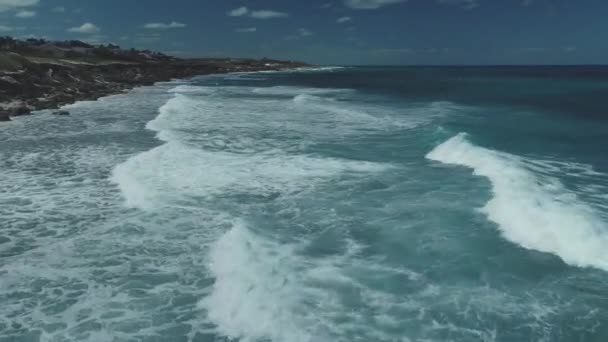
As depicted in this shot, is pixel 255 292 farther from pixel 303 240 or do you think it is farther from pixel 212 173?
pixel 212 173

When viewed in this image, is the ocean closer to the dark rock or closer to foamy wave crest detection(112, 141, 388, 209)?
foamy wave crest detection(112, 141, 388, 209)

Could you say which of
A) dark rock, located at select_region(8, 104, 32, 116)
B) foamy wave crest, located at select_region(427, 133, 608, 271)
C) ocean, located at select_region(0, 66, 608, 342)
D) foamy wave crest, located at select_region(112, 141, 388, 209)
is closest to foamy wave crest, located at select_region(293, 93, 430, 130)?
ocean, located at select_region(0, 66, 608, 342)

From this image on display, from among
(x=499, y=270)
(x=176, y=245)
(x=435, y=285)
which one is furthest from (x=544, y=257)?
(x=176, y=245)

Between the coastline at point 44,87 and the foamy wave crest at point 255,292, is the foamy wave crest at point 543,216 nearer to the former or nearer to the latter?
the foamy wave crest at point 255,292

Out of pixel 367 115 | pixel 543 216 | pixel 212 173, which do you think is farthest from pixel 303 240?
pixel 367 115

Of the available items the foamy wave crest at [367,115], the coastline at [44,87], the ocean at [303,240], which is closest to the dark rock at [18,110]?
the coastline at [44,87]

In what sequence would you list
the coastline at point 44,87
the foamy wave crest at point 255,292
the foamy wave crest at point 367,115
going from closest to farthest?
the foamy wave crest at point 255,292 < the foamy wave crest at point 367,115 < the coastline at point 44,87

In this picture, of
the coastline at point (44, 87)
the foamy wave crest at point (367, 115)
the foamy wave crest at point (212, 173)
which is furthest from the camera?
the coastline at point (44, 87)

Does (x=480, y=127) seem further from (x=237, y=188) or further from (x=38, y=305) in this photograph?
(x=38, y=305)
